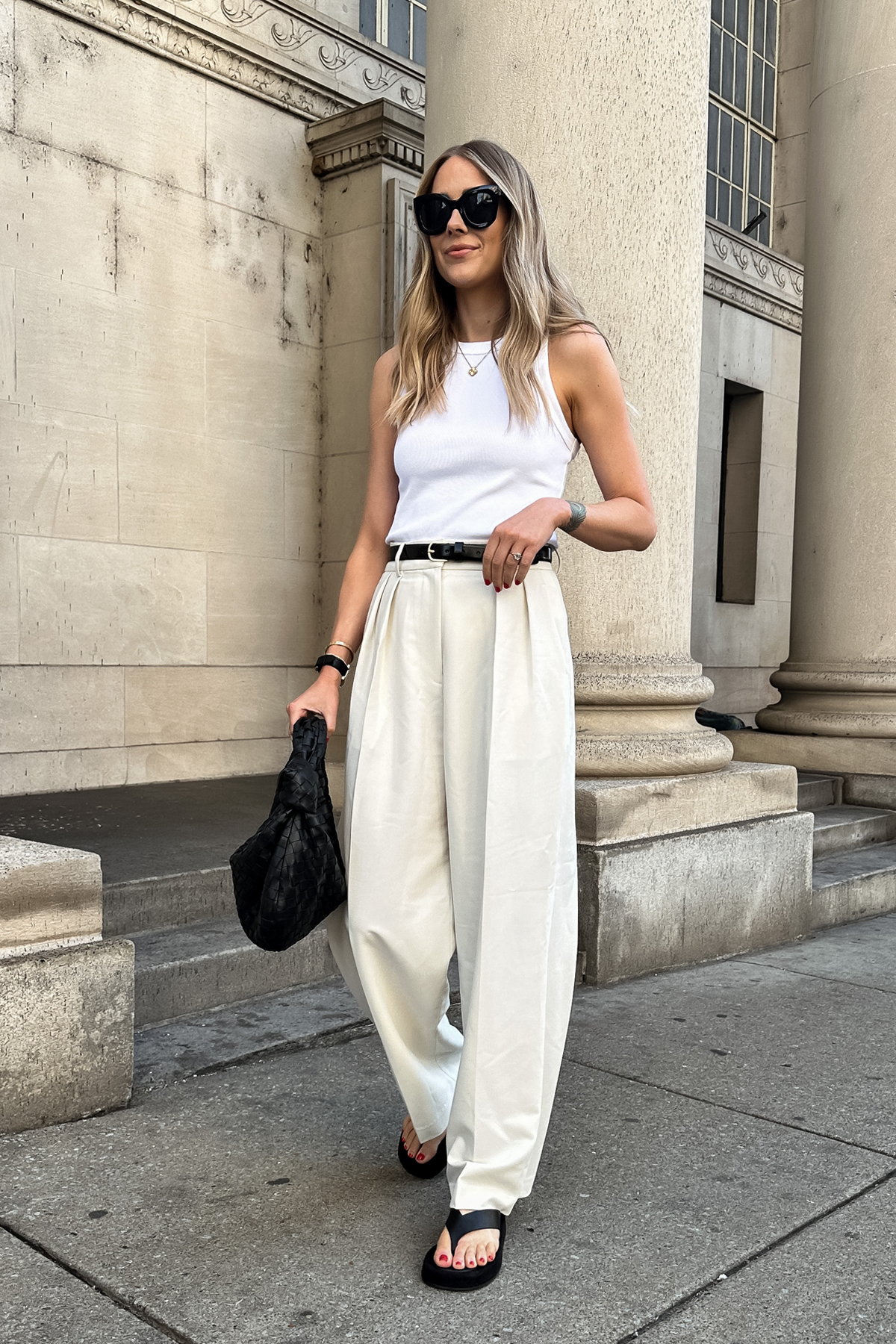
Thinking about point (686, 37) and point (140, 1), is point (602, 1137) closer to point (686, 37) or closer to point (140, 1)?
point (686, 37)

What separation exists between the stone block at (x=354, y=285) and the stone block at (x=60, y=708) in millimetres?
2632

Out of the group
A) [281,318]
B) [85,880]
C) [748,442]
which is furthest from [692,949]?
[748,442]

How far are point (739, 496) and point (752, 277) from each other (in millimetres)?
2000

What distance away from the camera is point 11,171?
629 centimetres

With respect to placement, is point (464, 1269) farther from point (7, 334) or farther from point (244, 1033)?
point (7, 334)

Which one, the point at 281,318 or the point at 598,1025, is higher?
the point at 281,318

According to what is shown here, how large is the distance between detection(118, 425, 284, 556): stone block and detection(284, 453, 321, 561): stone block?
0.19ft

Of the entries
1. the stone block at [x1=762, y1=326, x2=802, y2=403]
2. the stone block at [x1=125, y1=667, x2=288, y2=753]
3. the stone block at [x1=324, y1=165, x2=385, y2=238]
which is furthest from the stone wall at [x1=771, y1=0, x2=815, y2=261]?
the stone block at [x1=125, y1=667, x2=288, y2=753]

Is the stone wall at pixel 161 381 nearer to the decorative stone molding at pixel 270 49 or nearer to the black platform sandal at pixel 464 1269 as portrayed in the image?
the decorative stone molding at pixel 270 49

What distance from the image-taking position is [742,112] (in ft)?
41.7

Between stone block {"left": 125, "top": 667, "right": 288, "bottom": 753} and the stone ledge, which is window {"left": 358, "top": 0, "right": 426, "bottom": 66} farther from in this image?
the stone ledge

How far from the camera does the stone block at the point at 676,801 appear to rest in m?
4.64

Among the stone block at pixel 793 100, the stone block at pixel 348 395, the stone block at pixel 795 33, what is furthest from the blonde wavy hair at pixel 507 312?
the stone block at pixel 795 33

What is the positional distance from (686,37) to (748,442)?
7.18 meters
